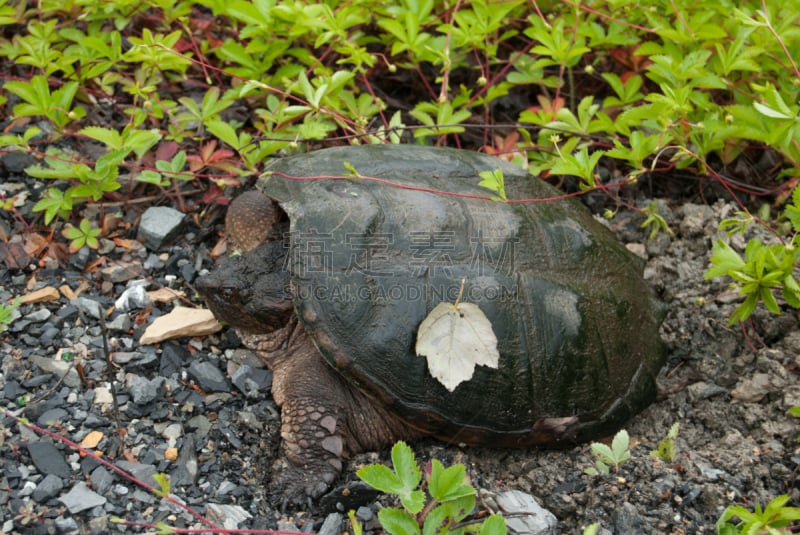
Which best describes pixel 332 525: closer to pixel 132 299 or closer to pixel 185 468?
pixel 185 468

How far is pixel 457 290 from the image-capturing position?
2.49 meters

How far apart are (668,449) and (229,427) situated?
1527 millimetres

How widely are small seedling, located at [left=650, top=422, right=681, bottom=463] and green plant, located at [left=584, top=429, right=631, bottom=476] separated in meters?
0.14

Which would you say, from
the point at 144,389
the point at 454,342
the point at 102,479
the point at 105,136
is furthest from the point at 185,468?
the point at 105,136

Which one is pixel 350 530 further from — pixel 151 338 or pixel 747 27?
pixel 747 27

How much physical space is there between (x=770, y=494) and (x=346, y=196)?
173 centimetres

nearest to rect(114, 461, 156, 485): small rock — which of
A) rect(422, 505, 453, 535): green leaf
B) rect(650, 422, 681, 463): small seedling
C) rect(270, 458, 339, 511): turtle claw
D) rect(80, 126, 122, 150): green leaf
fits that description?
rect(270, 458, 339, 511): turtle claw

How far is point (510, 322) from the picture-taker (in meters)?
2.54

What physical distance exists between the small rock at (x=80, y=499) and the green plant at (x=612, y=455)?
1565 millimetres

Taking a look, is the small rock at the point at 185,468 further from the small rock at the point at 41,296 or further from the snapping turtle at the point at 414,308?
the small rock at the point at 41,296

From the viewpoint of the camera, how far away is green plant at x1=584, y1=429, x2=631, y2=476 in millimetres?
2434

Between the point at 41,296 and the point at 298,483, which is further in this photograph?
the point at 41,296

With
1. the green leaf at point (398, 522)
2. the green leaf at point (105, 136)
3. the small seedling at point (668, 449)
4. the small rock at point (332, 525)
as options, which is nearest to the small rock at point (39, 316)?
the green leaf at point (105, 136)

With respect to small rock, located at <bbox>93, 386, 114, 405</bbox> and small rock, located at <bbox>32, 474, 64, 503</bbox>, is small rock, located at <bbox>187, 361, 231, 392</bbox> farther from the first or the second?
small rock, located at <bbox>32, 474, 64, 503</bbox>
